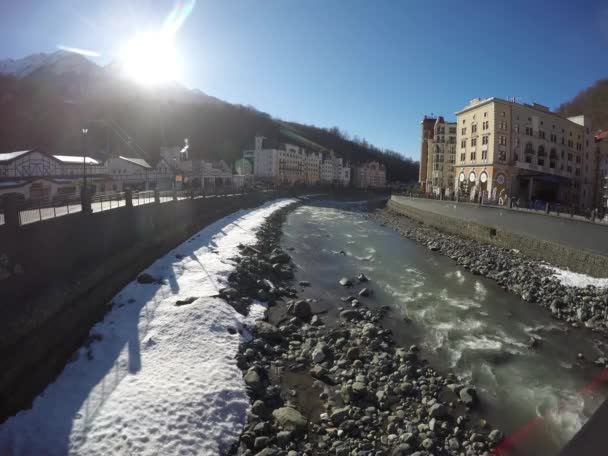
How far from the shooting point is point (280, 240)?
26.3m

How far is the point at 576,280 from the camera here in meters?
14.4

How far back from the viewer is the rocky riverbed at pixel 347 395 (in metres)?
6.16

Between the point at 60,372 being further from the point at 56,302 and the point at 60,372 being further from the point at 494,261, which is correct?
the point at 494,261

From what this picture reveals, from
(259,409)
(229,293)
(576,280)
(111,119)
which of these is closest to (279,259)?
(229,293)

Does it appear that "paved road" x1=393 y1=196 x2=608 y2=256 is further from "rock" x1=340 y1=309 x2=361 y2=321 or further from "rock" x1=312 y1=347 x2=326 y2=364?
"rock" x1=312 y1=347 x2=326 y2=364

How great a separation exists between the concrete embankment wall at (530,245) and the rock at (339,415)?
13.6m

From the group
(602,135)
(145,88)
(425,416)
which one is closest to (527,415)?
(425,416)

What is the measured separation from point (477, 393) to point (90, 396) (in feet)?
26.3

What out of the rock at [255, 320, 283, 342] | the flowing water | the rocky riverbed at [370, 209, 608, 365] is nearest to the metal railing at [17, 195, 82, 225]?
the rock at [255, 320, 283, 342]

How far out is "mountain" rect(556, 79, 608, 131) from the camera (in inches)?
1775

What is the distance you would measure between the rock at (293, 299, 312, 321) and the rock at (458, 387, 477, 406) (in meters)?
5.18

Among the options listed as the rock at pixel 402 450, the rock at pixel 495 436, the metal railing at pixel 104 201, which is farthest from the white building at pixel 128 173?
the rock at pixel 495 436

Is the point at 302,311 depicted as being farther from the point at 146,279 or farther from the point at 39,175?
the point at 39,175

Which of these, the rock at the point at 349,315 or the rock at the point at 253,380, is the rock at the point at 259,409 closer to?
the rock at the point at 253,380
